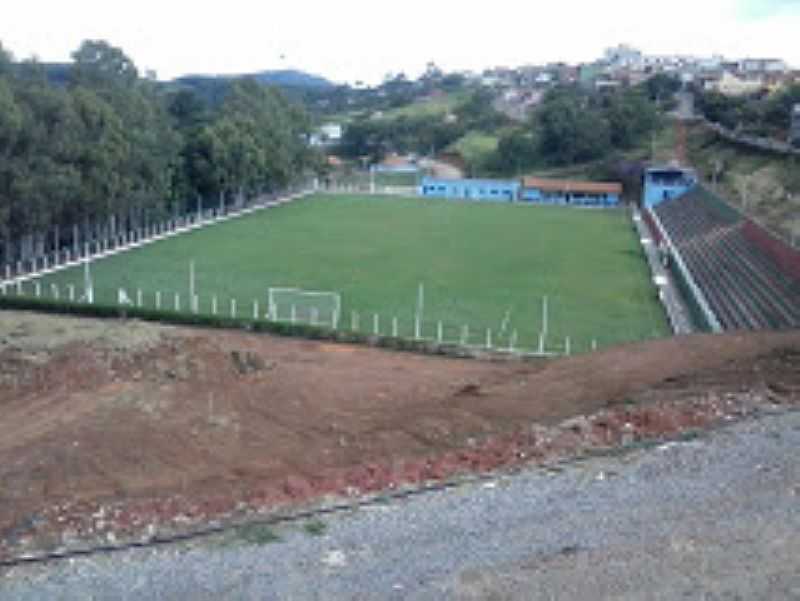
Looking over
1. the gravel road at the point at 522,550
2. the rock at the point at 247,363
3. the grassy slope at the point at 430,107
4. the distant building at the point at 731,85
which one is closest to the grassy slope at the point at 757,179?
the rock at the point at 247,363

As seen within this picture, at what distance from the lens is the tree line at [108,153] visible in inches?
991

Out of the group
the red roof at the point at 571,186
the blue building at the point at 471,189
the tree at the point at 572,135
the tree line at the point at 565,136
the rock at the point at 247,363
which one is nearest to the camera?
the rock at the point at 247,363

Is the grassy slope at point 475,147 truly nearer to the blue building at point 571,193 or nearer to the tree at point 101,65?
the blue building at point 571,193

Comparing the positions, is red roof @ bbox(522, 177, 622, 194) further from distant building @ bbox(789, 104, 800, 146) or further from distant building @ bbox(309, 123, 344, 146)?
distant building @ bbox(309, 123, 344, 146)

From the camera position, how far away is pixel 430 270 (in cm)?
2691

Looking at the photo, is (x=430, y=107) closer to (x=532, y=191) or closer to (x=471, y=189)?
(x=471, y=189)

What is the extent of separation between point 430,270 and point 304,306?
6337mm

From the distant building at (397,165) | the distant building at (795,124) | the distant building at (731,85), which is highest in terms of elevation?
the distant building at (731,85)

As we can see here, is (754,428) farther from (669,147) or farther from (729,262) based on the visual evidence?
(669,147)

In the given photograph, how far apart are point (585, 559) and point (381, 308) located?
15.0m

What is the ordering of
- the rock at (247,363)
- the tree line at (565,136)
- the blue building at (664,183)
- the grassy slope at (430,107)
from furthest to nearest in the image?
the grassy slope at (430,107)
the tree line at (565,136)
the blue building at (664,183)
the rock at (247,363)

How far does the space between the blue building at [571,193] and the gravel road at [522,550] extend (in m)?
40.4

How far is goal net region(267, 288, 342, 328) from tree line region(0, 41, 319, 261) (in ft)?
26.8

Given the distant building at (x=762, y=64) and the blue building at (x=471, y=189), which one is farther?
the distant building at (x=762, y=64)
